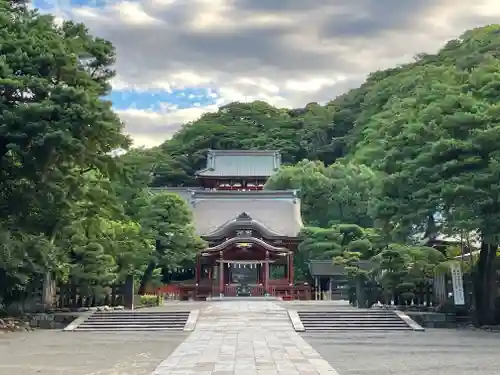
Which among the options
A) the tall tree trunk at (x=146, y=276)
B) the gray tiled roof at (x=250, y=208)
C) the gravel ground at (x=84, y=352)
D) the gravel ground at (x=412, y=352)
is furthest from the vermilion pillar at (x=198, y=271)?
the gravel ground at (x=412, y=352)

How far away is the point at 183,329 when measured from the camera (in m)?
17.7

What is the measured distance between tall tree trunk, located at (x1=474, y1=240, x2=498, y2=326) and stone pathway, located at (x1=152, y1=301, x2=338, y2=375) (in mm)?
5754

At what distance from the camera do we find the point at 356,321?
18.9 m

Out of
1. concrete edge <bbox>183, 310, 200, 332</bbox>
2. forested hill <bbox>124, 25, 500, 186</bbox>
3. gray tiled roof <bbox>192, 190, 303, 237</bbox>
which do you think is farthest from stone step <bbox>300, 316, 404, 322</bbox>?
forested hill <bbox>124, 25, 500, 186</bbox>

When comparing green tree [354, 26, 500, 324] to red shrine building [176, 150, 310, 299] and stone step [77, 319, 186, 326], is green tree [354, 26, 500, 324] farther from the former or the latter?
red shrine building [176, 150, 310, 299]

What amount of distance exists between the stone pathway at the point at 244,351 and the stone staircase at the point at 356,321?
0.83 meters

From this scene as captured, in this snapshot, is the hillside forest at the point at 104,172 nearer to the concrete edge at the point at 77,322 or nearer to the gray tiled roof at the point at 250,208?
the concrete edge at the point at 77,322

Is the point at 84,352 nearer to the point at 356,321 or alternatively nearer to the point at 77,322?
the point at 77,322

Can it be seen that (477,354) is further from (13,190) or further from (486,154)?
(13,190)

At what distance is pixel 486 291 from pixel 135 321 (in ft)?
34.3

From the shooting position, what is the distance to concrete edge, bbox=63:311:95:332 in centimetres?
1810

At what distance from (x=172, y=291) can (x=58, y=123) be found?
924 inches

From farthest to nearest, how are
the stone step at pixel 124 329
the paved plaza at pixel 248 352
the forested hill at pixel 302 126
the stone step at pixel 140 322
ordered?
1. the forested hill at pixel 302 126
2. the stone step at pixel 140 322
3. the stone step at pixel 124 329
4. the paved plaza at pixel 248 352

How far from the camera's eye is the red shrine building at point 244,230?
38094 millimetres
